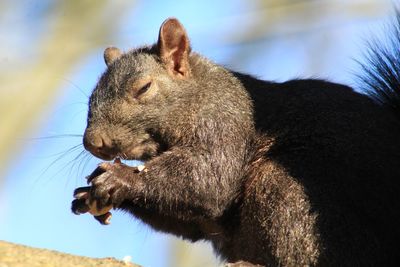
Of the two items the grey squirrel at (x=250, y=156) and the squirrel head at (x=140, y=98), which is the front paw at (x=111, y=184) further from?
the squirrel head at (x=140, y=98)

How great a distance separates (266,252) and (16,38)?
3.41 meters

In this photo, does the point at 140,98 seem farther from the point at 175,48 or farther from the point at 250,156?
the point at 250,156

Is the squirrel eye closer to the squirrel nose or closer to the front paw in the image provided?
the squirrel nose

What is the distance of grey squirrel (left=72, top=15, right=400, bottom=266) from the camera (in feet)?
13.2

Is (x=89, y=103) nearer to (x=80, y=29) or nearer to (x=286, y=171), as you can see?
(x=286, y=171)

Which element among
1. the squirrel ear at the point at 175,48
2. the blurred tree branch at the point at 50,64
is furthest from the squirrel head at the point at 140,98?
the blurred tree branch at the point at 50,64

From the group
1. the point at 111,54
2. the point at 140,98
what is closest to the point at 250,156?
the point at 140,98

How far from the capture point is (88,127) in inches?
178

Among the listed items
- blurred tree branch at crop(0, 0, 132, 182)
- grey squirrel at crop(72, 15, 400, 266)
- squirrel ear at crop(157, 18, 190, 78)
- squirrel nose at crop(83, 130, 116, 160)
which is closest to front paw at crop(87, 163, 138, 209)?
grey squirrel at crop(72, 15, 400, 266)

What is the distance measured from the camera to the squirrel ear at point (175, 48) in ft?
15.6

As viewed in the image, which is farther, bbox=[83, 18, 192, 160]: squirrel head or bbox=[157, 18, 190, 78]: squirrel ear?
bbox=[157, 18, 190, 78]: squirrel ear

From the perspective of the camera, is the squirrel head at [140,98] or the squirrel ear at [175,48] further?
the squirrel ear at [175,48]

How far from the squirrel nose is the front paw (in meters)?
0.14

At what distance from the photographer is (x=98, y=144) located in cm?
442
